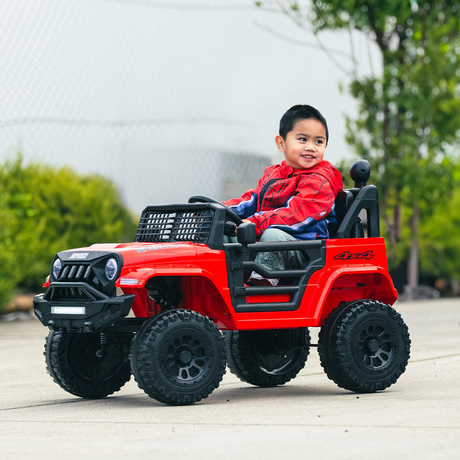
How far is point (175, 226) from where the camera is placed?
6164mm

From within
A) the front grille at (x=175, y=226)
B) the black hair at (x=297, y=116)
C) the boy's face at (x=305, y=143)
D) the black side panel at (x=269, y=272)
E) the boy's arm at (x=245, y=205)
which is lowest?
the black side panel at (x=269, y=272)

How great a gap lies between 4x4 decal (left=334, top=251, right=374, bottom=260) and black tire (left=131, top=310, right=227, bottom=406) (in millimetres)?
1024

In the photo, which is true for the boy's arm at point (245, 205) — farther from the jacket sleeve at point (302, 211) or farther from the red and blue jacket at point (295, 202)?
the jacket sleeve at point (302, 211)

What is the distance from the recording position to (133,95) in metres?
17.6

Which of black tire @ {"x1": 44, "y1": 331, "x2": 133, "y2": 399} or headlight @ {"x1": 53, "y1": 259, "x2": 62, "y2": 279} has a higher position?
headlight @ {"x1": 53, "y1": 259, "x2": 62, "y2": 279}

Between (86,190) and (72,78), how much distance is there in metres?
1.91

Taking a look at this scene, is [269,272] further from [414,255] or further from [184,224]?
[414,255]

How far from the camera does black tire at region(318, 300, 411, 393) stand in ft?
19.8

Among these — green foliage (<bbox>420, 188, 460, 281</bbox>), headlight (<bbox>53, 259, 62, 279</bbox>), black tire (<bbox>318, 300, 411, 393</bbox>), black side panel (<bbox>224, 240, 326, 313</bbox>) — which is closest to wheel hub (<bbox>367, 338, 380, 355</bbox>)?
black tire (<bbox>318, 300, 411, 393</bbox>)

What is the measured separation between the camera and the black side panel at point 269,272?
594cm

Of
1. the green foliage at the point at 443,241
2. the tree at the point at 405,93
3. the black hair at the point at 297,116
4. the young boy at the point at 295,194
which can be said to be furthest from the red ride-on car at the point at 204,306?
the green foliage at the point at 443,241

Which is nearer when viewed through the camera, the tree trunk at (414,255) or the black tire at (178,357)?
the black tire at (178,357)

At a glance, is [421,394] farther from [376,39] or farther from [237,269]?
[376,39]

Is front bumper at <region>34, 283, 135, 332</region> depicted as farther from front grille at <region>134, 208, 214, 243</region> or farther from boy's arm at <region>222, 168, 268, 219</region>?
boy's arm at <region>222, 168, 268, 219</region>
